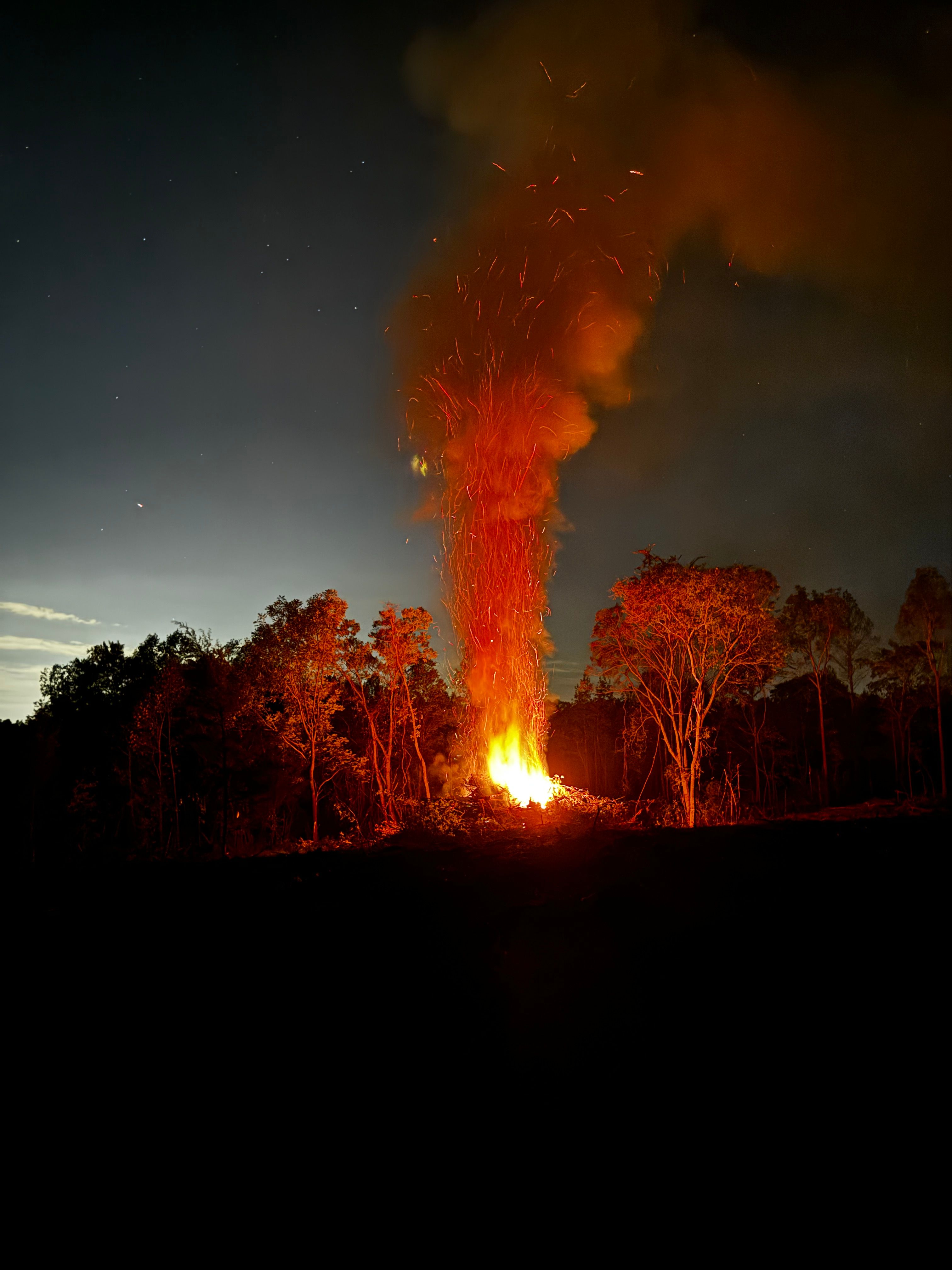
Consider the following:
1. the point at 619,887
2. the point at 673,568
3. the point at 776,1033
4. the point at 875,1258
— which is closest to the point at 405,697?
the point at 673,568

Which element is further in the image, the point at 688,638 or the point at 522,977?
the point at 688,638

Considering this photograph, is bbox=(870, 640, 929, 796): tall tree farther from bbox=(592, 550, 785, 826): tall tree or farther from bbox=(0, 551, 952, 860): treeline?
bbox=(592, 550, 785, 826): tall tree

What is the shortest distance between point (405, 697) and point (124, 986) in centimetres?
1452

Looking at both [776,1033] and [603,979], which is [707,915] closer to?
[603,979]

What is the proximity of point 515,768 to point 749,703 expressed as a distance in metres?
13.6

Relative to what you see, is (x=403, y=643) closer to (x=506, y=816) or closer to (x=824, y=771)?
(x=506, y=816)

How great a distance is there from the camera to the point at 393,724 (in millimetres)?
18875

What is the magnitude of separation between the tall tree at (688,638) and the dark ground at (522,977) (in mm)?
6518

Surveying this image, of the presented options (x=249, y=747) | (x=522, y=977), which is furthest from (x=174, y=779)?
(x=522, y=977)

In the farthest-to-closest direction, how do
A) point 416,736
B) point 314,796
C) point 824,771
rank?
point 824,771 → point 416,736 → point 314,796

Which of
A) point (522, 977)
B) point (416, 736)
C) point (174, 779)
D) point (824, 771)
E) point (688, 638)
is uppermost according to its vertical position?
point (688, 638)

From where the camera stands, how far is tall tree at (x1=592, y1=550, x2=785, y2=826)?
14.4m

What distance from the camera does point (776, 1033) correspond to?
14.8 ft

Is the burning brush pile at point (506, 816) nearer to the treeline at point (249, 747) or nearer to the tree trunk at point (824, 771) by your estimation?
the treeline at point (249, 747)
